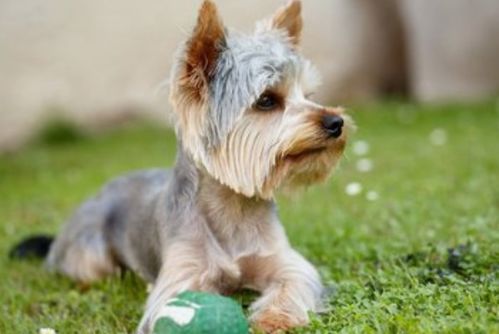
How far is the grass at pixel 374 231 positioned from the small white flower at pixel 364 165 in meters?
0.09

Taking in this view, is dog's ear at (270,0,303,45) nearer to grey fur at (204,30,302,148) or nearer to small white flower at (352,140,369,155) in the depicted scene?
grey fur at (204,30,302,148)

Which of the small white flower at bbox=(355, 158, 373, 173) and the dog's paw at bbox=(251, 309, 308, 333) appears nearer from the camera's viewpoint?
the dog's paw at bbox=(251, 309, 308, 333)

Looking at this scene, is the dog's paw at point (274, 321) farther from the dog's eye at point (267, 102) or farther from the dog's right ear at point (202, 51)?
the dog's right ear at point (202, 51)

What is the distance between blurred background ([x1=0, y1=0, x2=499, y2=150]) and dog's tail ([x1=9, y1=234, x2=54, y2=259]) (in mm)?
6254

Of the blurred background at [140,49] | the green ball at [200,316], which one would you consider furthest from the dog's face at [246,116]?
the blurred background at [140,49]

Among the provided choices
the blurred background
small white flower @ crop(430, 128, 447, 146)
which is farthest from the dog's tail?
the blurred background

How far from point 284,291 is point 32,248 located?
112 inches

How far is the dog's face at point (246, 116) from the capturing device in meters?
5.04

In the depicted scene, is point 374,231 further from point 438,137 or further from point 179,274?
point 438,137

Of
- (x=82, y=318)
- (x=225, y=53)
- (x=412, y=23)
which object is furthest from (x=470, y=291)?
(x=412, y=23)

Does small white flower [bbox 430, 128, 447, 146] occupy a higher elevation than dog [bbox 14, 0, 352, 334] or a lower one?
lower

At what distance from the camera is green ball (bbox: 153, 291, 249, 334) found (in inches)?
170

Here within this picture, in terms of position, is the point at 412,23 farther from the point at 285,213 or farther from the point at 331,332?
the point at 331,332

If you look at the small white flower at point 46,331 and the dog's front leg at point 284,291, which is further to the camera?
the small white flower at point 46,331
